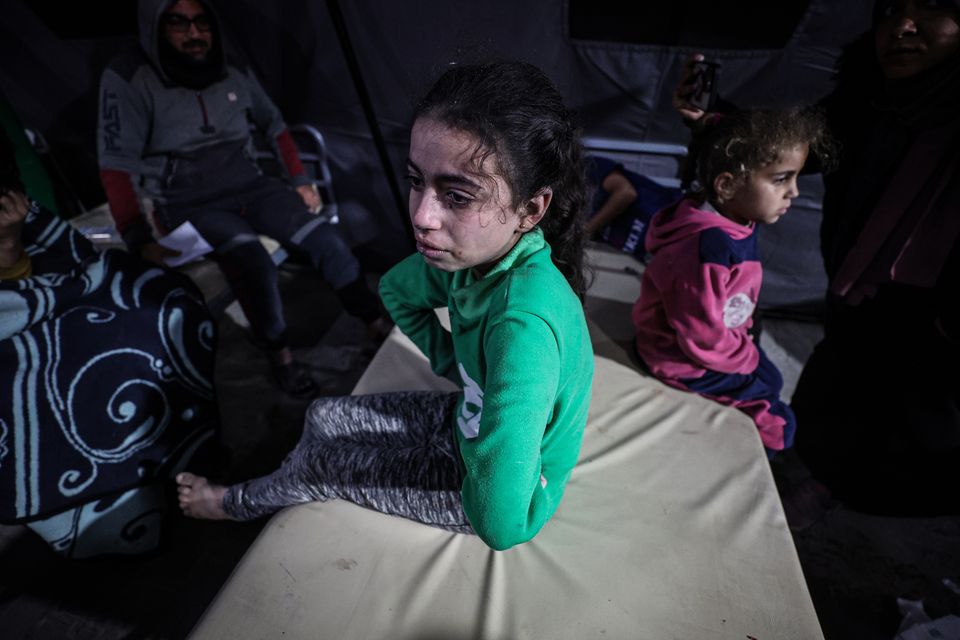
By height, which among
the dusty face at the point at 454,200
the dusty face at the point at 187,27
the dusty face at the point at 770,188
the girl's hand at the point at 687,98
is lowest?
the dusty face at the point at 770,188

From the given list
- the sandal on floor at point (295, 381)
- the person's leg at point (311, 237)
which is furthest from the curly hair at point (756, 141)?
the sandal on floor at point (295, 381)

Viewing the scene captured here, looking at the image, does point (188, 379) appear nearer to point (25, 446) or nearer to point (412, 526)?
point (25, 446)

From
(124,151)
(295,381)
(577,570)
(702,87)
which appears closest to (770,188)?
(702,87)

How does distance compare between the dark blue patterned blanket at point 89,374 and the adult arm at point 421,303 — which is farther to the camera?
the dark blue patterned blanket at point 89,374

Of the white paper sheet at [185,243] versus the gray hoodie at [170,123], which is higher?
the gray hoodie at [170,123]

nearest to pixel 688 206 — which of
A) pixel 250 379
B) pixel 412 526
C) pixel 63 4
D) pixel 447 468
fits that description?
pixel 447 468

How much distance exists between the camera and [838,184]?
1387mm

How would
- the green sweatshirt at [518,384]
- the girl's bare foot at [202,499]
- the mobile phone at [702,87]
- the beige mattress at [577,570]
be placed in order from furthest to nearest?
the mobile phone at [702,87] < the girl's bare foot at [202,499] < the beige mattress at [577,570] < the green sweatshirt at [518,384]

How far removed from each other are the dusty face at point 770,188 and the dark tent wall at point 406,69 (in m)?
0.93

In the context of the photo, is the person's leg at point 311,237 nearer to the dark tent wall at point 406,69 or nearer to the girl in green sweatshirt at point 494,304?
the dark tent wall at point 406,69

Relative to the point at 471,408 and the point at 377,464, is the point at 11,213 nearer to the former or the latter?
the point at 377,464

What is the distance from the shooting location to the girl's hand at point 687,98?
146cm

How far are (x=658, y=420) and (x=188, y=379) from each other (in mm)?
1537

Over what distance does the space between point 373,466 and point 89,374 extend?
38.2 inches
